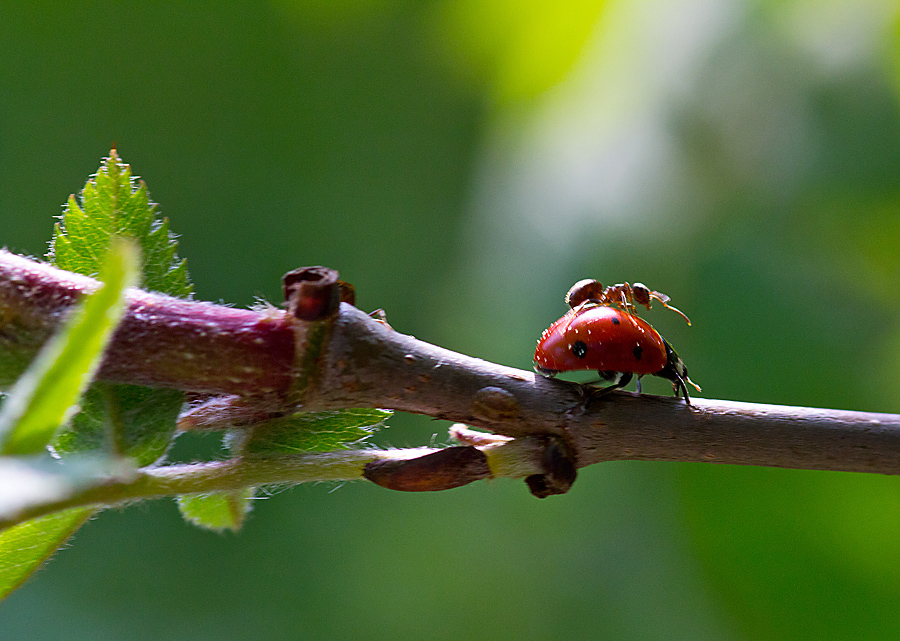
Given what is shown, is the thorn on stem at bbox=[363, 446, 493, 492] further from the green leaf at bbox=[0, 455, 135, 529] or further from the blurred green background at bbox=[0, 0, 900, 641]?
the blurred green background at bbox=[0, 0, 900, 641]

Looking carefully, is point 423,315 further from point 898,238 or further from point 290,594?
point 898,238

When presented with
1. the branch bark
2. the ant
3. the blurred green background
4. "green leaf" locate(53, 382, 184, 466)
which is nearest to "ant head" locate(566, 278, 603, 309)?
the ant

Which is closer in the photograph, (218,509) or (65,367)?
(65,367)

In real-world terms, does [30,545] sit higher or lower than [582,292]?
lower

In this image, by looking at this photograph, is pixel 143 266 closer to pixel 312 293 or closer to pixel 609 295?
pixel 312 293

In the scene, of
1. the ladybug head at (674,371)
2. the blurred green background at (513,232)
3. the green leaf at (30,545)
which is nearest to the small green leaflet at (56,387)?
the green leaf at (30,545)

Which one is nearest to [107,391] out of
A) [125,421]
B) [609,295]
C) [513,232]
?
[125,421]
